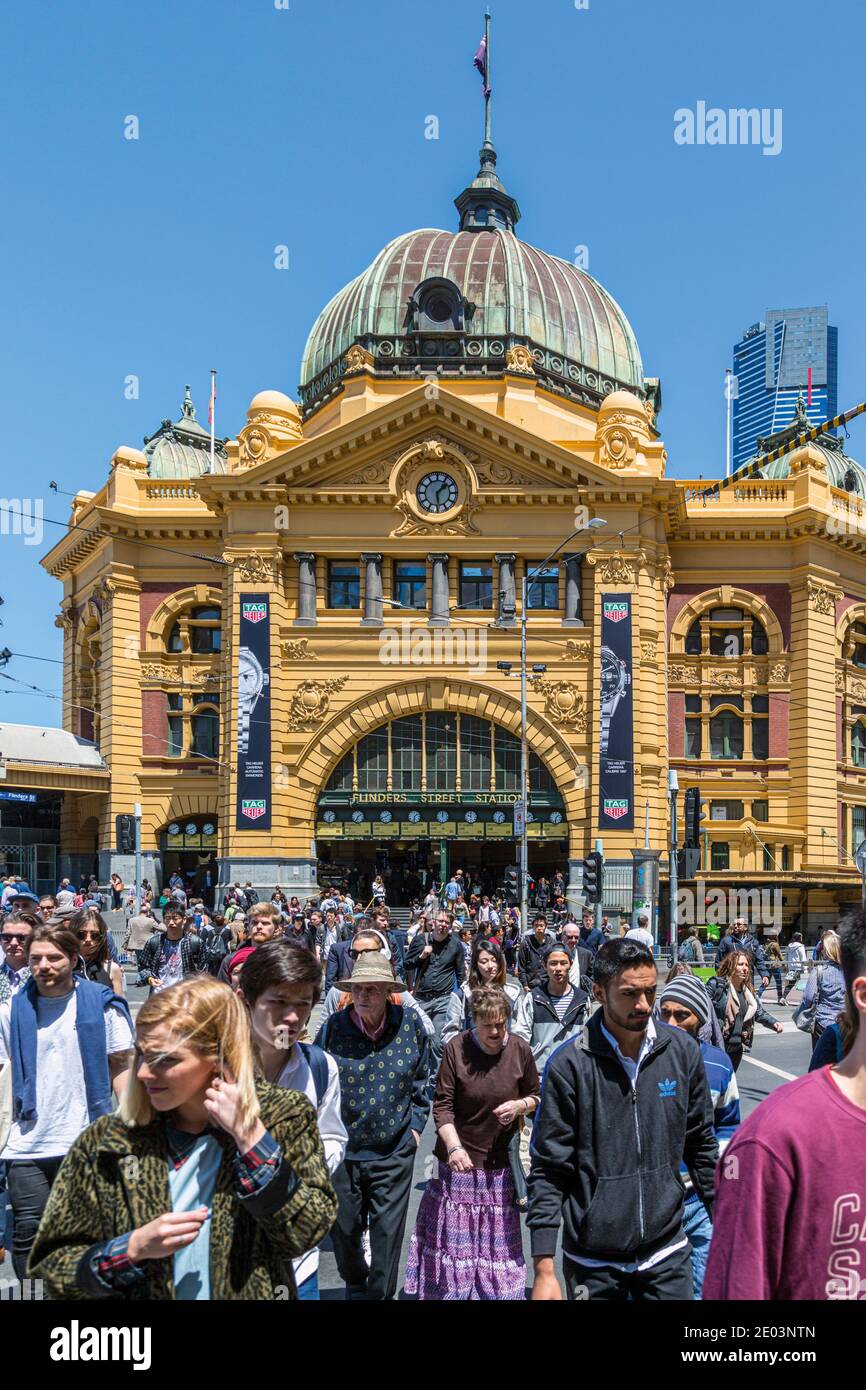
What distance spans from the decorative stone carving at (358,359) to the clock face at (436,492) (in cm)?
612

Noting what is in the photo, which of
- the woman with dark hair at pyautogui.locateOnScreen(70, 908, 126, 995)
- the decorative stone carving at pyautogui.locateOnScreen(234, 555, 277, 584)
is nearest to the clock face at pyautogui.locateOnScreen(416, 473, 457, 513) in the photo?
the decorative stone carving at pyautogui.locateOnScreen(234, 555, 277, 584)

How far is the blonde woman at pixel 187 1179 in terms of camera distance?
11.1 ft

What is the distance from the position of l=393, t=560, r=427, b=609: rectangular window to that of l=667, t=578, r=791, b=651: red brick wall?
893 cm

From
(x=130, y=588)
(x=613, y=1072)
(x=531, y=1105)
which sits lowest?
(x=531, y=1105)

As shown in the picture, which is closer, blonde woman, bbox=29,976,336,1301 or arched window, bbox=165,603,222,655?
blonde woman, bbox=29,976,336,1301

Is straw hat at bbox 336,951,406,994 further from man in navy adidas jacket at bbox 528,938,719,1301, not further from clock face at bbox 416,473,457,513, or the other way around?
clock face at bbox 416,473,457,513

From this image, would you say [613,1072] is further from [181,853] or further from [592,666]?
[181,853]

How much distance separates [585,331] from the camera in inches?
1956

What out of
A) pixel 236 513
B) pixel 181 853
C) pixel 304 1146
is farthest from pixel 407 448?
pixel 304 1146

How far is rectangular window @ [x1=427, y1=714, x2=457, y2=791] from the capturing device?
41.8 metres

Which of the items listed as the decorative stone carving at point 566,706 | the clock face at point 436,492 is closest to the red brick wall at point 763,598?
the decorative stone carving at point 566,706

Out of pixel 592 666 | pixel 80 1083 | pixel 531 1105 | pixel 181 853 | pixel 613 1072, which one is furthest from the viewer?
pixel 181 853

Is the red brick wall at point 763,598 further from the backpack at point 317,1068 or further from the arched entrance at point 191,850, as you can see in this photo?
the backpack at point 317,1068

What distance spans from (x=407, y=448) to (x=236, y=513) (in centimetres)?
596
